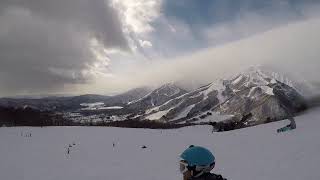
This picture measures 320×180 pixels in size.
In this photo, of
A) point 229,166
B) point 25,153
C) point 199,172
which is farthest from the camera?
point 25,153

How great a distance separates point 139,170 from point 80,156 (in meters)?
6.86

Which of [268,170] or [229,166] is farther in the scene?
[229,166]

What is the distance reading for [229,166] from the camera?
1864cm

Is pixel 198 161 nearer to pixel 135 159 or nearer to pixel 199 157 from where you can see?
pixel 199 157

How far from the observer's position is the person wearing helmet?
185 inches

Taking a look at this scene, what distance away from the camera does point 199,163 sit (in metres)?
4.67

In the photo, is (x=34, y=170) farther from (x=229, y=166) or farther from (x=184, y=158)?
(x=184, y=158)

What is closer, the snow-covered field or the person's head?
the person's head

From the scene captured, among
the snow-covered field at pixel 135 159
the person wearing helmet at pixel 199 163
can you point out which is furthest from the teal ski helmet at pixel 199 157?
the snow-covered field at pixel 135 159

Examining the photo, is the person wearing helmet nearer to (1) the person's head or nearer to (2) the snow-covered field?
(1) the person's head

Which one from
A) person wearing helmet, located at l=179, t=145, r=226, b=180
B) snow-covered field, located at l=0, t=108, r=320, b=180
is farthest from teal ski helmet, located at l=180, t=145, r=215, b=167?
snow-covered field, located at l=0, t=108, r=320, b=180

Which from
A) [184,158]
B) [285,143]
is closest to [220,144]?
[285,143]

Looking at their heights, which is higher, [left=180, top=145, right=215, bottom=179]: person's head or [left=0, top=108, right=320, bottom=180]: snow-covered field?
[left=180, top=145, right=215, bottom=179]: person's head

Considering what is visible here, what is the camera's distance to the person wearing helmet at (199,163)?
469 centimetres
